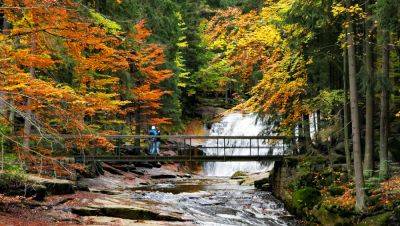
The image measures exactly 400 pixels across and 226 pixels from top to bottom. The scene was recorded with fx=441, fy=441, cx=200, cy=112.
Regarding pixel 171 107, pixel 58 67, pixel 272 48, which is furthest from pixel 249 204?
pixel 171 107

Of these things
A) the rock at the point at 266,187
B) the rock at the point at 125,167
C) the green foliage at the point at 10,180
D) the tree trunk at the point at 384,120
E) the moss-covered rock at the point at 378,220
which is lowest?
the rock at the point at 266,187

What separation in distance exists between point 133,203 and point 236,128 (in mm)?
23036

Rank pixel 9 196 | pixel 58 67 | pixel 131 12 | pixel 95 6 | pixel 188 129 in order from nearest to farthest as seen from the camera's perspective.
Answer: pixel 9 196, pixel 58 67, pixel 95 6, pixel 131 12, pixel 188 129

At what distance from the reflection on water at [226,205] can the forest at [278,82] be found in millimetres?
Answer: 1091

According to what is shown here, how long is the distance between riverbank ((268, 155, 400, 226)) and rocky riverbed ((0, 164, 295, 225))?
70 centimetres

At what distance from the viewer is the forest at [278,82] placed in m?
9.70

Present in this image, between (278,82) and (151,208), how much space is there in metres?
7.15

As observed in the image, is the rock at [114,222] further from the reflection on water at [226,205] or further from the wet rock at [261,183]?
the wet rock at [261,183]

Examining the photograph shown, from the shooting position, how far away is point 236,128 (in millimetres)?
37250

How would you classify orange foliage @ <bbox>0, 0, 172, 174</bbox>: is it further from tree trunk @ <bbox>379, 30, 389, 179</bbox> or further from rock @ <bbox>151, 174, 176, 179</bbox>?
tree trunk @ <bbox>379, 30, 389, 179</bbox>

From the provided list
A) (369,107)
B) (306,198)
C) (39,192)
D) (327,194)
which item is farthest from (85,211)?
(369,107)

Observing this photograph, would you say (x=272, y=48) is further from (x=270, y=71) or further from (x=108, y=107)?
(x=108, y=107)

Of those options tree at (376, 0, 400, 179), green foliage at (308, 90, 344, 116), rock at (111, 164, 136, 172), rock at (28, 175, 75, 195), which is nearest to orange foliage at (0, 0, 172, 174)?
rock at (28, 175, 75, 195)

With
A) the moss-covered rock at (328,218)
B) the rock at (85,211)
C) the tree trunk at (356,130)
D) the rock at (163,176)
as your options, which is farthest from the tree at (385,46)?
the rock at (163,176)
